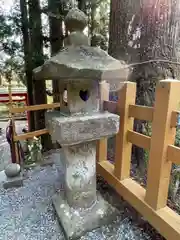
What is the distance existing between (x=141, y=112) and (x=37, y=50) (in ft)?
8.47

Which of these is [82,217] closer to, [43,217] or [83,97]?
[43,217]

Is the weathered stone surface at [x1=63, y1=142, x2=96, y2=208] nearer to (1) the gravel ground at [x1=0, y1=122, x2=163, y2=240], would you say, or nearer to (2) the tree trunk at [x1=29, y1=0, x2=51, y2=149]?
(1) the gravel ground at [x1=0, y1=122, x2=163, y2=240]

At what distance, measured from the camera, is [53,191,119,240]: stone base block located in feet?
5.26

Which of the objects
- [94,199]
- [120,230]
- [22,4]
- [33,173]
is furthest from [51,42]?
[120,230]

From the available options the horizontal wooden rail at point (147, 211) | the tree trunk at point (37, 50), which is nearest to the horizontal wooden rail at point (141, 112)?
the horizontal wooden rail at point (147, 211)

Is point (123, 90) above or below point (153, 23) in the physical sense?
below

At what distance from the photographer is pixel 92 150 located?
1738 mm

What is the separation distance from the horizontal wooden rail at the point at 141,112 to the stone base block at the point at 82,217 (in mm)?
956

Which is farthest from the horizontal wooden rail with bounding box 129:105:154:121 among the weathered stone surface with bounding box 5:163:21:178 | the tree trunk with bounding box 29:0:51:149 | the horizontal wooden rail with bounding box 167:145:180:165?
the tree trunk with bounding box 29:0:51:149

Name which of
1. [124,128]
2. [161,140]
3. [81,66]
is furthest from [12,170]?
[161,140]

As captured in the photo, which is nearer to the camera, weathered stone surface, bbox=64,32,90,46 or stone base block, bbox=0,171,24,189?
weathered stone surface, bbox=64,32,90,46

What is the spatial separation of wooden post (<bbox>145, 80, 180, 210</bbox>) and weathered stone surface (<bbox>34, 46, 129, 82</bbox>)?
33 centimetres

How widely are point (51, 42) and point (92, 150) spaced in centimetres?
277

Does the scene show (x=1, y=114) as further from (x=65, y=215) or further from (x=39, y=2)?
(x=65, y=215)
